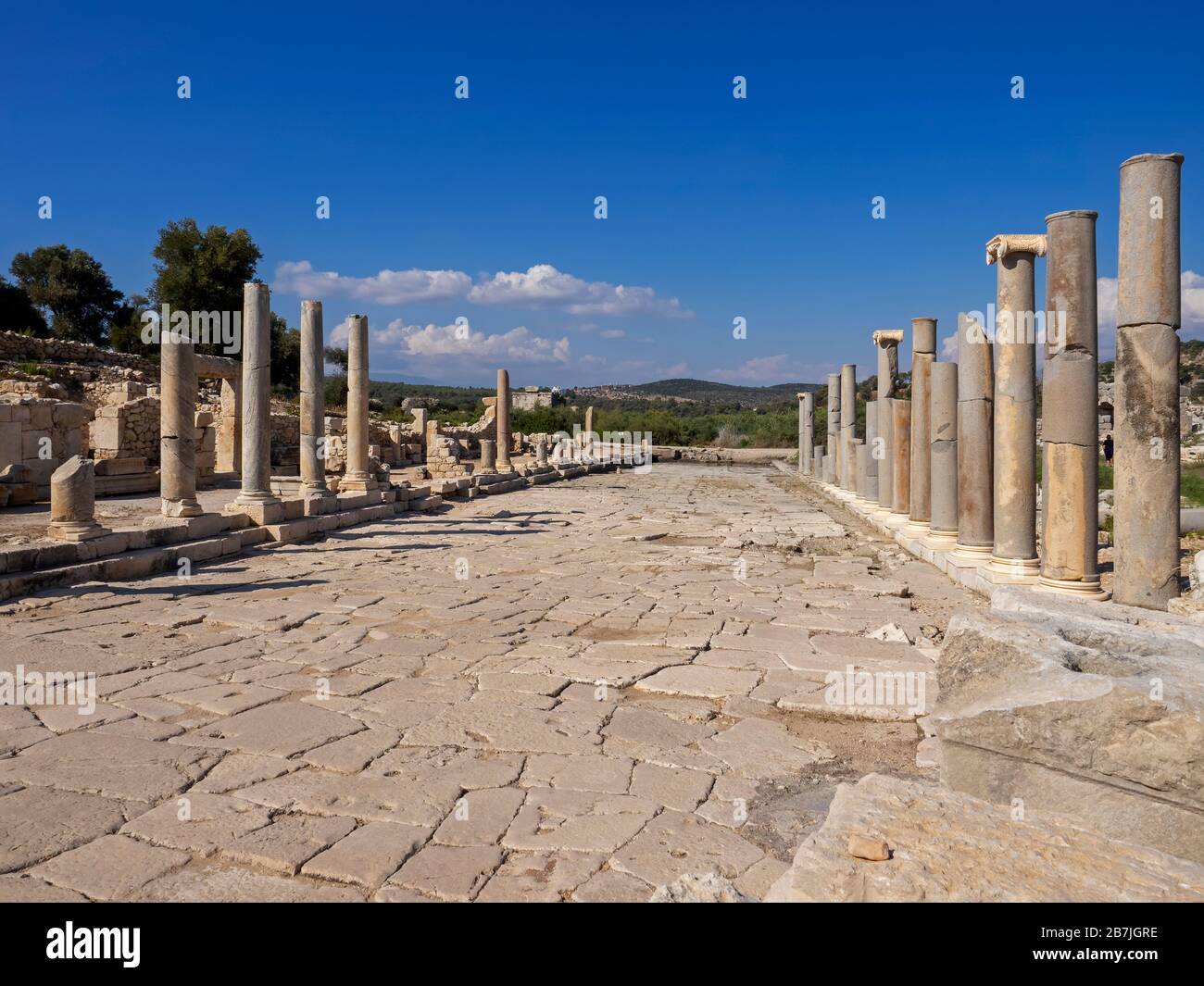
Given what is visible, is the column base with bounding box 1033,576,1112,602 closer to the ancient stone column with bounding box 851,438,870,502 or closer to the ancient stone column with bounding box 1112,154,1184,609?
the ancient stone column with bounding box 1112,154,1184,609

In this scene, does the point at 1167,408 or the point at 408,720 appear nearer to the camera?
the point at 408,720

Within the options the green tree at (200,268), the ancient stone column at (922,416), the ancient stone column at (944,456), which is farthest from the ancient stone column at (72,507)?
the green tree at (200,268)

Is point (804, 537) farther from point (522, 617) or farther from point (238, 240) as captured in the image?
point (238, 240)

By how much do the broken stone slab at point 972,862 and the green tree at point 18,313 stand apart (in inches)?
1525

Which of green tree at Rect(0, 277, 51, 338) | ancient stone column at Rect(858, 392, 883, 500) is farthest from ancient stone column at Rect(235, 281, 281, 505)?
green tree at Rect(0, 277, 51, 338)

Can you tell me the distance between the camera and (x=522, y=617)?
7.22m

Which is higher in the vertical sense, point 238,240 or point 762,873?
point 238,240

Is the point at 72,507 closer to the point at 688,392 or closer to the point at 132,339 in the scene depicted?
the point at 132,339

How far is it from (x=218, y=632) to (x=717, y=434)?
43199 mm

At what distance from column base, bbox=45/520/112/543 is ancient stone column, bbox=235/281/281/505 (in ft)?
10.1

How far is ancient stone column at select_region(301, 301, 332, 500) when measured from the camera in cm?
1374
